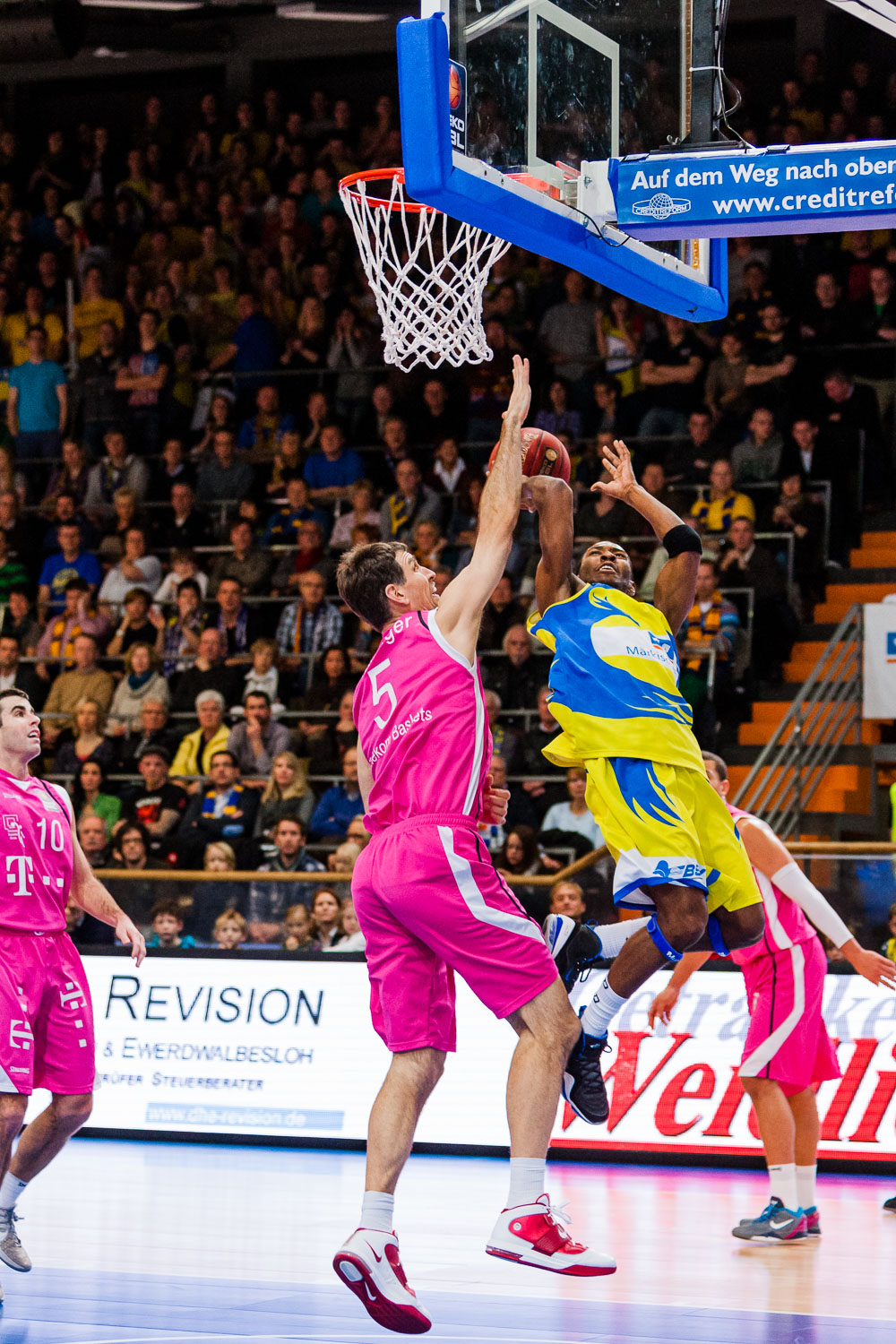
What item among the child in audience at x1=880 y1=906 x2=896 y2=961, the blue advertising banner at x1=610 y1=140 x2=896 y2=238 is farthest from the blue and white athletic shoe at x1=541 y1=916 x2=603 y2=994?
the child in audience at x1=880 y1=906 x2=896 y2=961

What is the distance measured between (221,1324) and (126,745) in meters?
9.31

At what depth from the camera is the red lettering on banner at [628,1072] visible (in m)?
10.9

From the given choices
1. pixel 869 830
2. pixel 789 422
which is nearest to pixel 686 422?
pixel 789 422

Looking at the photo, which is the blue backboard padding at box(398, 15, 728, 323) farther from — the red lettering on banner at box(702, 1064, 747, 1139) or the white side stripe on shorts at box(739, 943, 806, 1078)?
the red lettering on banner at box(702, 1064, 747, 1139)

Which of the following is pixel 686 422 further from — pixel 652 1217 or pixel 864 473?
pixel 652 1217

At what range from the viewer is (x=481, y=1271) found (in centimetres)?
744

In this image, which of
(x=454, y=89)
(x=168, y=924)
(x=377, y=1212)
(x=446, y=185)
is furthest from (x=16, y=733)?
(x=168, y=924)

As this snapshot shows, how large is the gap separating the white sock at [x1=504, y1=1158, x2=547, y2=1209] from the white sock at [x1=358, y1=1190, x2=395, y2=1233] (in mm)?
367

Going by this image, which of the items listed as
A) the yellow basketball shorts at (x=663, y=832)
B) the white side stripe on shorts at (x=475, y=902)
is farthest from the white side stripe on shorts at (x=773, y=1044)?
the white side stripe on shorts at (x=475, y=902)

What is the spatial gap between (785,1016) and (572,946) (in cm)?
197

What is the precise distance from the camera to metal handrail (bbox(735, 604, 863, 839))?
13094mm

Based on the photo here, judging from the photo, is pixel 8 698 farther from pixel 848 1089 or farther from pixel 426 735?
pixel 848 1089

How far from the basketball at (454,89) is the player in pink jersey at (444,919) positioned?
0.88 metres

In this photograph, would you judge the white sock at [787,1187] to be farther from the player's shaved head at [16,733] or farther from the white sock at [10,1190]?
the player's shaved head at [16,733]
